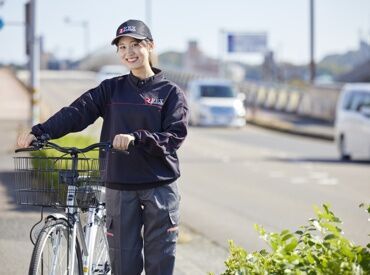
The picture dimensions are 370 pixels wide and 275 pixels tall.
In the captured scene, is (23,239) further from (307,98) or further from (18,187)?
(307,98)

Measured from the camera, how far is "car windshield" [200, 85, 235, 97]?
3838cm

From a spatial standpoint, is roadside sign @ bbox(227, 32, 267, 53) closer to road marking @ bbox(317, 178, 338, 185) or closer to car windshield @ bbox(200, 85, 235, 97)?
car windshield @ bbox(200, 85, 235, 97)

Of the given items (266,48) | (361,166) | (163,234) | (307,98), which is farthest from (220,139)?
(266,48)

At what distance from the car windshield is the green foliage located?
33.2m

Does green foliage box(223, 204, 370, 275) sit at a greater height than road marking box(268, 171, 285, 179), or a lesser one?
greater

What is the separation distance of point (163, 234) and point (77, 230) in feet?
1.85

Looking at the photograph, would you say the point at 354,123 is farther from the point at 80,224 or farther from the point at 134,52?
the point at 80,224

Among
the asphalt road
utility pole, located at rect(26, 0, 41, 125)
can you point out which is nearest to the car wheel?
the asphalt road

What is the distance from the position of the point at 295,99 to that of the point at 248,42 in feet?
69.7

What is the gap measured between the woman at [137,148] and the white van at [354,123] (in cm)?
1740

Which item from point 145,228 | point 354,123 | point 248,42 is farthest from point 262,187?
point 248,42

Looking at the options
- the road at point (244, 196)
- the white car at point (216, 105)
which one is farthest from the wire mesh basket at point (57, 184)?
the white car at point (216, 105)

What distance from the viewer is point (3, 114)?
39.0m

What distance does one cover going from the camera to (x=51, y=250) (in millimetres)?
5191
